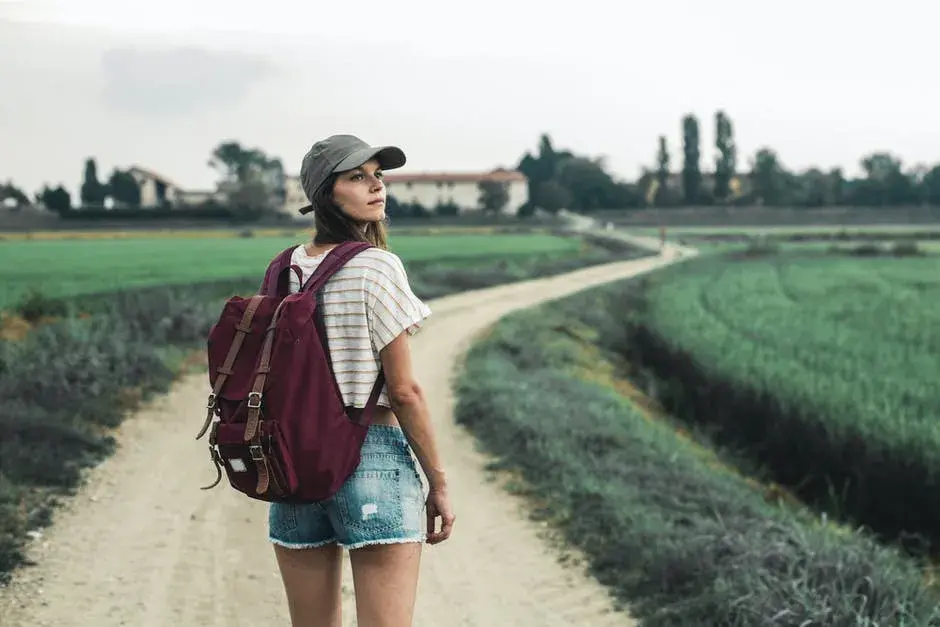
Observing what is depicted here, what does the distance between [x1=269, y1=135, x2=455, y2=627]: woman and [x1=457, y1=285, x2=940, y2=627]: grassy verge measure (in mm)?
2160

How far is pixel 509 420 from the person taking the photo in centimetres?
784

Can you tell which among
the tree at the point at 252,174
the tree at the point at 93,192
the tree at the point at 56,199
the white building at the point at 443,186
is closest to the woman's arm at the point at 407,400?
the tree at the point at 56,199

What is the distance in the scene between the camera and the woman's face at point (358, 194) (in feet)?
7.13

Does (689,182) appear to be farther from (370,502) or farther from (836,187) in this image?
(370,502)

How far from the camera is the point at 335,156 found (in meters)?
2.16

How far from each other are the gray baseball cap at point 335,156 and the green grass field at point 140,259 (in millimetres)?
9366

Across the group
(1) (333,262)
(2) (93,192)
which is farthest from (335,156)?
(2) (93,192)

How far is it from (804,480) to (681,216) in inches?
2315

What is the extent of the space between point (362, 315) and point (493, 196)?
7092cm

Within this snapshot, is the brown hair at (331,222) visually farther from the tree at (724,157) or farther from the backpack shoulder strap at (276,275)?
the tree at (724,157)

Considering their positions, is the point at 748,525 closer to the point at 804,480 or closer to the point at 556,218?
the point at 804,480

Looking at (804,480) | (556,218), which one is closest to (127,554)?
(804,480)

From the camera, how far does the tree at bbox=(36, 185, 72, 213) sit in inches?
729

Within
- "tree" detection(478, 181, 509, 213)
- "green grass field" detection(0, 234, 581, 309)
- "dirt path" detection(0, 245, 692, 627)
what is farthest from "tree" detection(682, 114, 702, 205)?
"dirt path" detection(0, 245, 692, 627)
